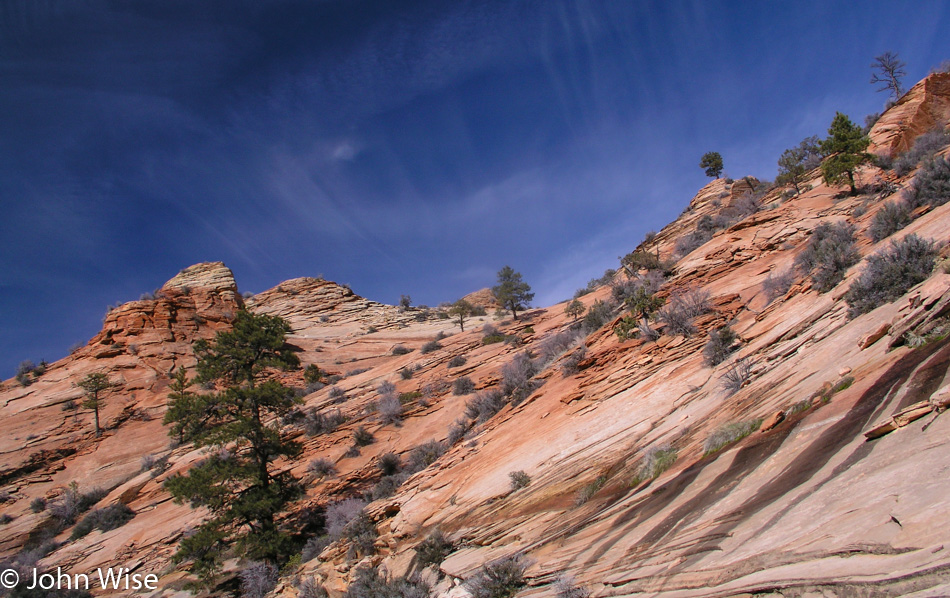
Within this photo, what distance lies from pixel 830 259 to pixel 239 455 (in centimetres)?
2360

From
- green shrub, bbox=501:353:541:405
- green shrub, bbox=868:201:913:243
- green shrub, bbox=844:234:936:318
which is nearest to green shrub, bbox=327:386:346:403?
green shrub, bbox=501:353:541:405

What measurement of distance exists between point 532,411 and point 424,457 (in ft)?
20.1

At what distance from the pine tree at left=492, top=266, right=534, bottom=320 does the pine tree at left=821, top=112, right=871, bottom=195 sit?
82.7ft

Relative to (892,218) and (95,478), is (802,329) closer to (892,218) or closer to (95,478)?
(892,218)

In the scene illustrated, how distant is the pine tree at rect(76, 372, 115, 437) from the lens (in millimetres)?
30656

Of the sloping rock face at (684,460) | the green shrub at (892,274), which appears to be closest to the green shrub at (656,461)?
the sloping rock face at (684,460)

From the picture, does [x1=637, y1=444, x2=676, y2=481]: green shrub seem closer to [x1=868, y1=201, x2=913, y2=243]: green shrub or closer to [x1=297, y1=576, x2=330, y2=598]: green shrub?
[x1=868, y1=201, x2=913, y2=243]: green shrub

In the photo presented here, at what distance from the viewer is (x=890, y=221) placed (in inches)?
431

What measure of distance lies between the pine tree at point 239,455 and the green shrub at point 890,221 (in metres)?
21.5

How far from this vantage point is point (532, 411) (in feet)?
45.8

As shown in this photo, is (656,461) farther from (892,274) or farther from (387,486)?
(387,486)

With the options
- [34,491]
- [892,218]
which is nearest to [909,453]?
[892,218]

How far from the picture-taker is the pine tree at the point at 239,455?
1597cm

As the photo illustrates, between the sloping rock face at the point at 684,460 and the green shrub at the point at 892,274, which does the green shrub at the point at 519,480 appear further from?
the green shrub at the point at 892,274
